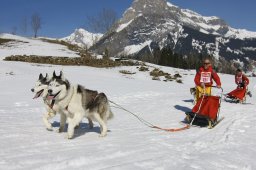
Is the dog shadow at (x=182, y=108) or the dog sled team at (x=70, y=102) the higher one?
the dog sled team at (x=70, y=102)

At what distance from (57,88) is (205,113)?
483cm

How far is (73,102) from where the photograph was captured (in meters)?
7.32

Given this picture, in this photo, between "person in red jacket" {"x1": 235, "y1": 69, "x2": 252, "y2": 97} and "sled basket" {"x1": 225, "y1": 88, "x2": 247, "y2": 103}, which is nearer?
"sled basket" {"x1": 225, "y1": 88, "x2": 247, "y2": 103}

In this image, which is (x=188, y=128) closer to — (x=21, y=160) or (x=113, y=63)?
(x=21, y=160)

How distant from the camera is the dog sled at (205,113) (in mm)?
9758

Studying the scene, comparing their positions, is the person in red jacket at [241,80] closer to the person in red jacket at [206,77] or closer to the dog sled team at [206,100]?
the dog sled team at [206,100]

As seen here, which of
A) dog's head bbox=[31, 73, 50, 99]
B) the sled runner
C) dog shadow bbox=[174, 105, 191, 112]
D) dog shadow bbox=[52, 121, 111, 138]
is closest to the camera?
dog's head bbox=[31, 73, 50, 99]

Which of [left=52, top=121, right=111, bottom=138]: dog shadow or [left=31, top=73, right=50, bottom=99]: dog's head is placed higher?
[left=31, top=73, right=50, bottom=99]: dog's head

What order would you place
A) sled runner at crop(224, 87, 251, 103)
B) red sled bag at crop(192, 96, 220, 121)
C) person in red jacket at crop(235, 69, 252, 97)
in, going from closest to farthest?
red sled bag at crop(192, 96, 220, 121), sled runner at crop(224, 87, 251, 103), person in red jacket at crop(235, 69, 252, 97)

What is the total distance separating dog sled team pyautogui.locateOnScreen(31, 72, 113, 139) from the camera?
7230mm

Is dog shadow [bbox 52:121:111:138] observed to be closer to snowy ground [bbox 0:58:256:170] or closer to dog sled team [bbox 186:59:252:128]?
snowy ground [bbox 0:58:256:170]

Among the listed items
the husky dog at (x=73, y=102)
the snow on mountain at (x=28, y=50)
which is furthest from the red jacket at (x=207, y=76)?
the snow on mountain at (x=28, y=50)

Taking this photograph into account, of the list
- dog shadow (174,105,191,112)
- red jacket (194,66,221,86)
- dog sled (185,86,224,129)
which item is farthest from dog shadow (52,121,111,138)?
dog shadow (174,105,191,112)

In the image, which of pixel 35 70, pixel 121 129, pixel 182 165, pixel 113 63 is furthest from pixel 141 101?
pixel 113 63
